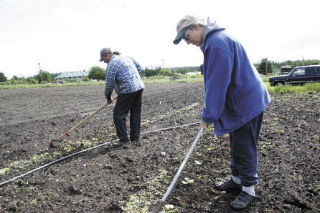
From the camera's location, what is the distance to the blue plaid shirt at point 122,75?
423 cm

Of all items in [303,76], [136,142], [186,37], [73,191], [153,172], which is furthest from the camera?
[303,76]

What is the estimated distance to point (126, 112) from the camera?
448cm

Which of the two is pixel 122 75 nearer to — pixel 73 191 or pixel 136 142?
pixel 136 142

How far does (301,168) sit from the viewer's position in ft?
10.2

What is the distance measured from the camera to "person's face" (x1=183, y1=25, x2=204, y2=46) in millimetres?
2225

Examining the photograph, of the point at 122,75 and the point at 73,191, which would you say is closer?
the point at 73,191

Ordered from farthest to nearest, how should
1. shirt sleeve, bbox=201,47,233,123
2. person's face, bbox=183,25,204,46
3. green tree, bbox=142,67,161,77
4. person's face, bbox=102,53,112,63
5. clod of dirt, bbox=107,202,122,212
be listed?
green tree, bbox=142,67,161,77 → person's face, bbox=102,53,112,63 → clod of dirt, bbox=107,202,122,212 → person's face, bbox=183,25,204,46 → shirt sleeve, bbox=201,47,233,123

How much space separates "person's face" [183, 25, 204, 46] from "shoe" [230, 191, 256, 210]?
62.6 inches

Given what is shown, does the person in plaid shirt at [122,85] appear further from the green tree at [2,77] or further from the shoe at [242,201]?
the green tree at [2,77]

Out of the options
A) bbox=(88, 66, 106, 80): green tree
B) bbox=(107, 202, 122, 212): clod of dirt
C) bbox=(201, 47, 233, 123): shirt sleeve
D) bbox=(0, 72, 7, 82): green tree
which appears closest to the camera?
bbox=(201, 47, 233, 123): shirt sleeve

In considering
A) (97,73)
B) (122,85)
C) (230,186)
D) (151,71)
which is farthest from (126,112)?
(97,73)

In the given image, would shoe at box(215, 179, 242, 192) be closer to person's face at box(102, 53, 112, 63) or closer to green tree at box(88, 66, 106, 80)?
person's face at box(102, 53, 112, 63)

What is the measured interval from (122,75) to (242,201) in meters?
2.82

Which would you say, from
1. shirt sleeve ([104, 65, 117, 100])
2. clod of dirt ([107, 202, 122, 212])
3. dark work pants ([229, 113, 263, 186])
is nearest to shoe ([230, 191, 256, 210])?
dark work pants ([229, 113, 263, 186])
